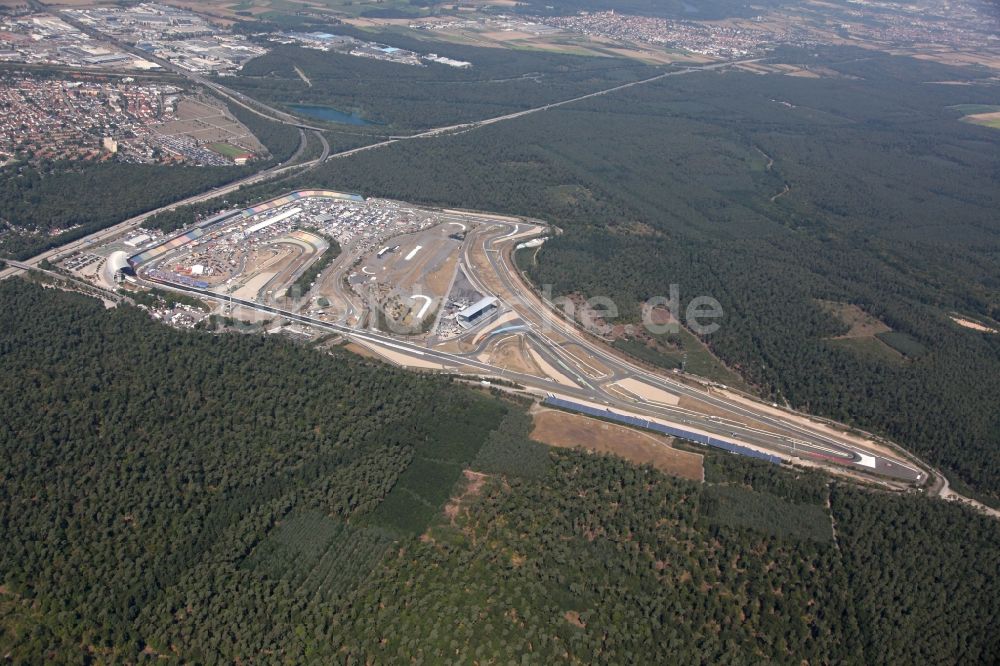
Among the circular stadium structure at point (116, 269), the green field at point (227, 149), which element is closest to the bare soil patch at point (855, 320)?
the circular stadium structure at point (116, 269)

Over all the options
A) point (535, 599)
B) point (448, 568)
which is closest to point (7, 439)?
point (448, 568)

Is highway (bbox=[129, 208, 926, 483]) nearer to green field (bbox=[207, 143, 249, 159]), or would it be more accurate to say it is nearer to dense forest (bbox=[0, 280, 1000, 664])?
dense forest (bbox=[0, 280, 1000, 664])

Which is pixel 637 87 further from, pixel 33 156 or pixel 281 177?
pixel 33 156

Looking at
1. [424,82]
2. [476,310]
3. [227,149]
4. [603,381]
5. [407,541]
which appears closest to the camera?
[407,541]

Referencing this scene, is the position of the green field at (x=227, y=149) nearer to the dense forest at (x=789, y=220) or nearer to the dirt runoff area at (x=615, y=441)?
the dense forest at (x=789, y=220)

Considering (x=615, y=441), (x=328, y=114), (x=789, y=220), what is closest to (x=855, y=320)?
(x=789, y=220)

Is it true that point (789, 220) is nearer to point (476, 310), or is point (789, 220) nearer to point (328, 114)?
point (476, 310)
